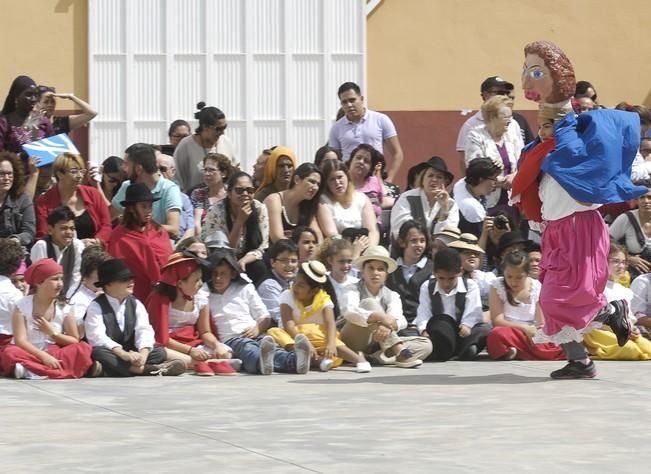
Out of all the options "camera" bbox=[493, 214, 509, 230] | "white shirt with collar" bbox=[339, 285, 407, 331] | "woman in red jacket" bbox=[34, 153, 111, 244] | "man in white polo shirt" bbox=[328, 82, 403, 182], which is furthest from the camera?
"man in white polo shirt" bbox=[328, 82, 403, 182]

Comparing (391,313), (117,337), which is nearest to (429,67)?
(391,313)

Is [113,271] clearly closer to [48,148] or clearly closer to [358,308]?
[358,308]

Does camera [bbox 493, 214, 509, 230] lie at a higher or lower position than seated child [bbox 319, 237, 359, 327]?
higher

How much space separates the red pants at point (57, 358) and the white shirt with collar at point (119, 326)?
13cm

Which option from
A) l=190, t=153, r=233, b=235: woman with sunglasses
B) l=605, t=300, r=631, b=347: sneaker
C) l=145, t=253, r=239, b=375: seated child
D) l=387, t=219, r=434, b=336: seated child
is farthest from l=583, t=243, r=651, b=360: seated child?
l=190, t=153, r=233, b=235: woman with sunglasses

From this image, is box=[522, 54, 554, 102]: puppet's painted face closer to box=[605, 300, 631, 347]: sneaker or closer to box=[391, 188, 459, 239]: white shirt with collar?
box=[605, 300, 631, 347]: sneaker

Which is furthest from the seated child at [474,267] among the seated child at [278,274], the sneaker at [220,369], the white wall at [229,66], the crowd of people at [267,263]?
the white wall at [229,66]

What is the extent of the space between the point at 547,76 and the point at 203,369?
2795mm

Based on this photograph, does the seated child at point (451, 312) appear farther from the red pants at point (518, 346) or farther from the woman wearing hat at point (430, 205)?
the woman wearing hat at point (430, 205)

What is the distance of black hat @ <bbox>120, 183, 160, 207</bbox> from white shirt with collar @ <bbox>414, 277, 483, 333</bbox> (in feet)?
6.57

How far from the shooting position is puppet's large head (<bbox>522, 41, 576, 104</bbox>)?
9.55 meters

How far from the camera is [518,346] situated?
10883mm

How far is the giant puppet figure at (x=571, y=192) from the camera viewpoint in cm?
931

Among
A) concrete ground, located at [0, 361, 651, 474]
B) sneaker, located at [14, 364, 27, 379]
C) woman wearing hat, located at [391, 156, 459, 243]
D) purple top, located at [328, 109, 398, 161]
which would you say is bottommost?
concrete ground, located at [0, 361, 651, 474]
